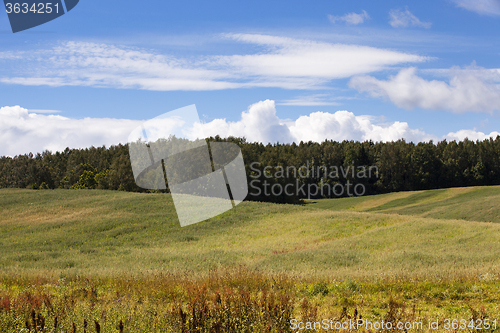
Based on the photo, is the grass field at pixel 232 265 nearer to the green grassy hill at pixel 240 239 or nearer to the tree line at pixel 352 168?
the green grassy hill at pixel 240 239

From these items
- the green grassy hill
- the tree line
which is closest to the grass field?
the green grassy hill

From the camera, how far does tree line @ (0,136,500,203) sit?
99.5 m

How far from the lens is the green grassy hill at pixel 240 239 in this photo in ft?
48.2

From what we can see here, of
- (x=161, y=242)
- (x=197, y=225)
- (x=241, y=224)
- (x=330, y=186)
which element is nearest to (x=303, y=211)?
(x=241, y=224)

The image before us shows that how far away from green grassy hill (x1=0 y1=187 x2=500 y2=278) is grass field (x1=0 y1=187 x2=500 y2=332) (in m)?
0.12

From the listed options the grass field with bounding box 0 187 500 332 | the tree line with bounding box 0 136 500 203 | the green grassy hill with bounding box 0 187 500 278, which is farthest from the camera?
the tree line with bounding box 0 136 500 203

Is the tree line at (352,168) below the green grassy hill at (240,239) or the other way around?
the other way around

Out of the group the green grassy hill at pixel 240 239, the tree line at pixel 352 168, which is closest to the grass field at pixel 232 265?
the green grassy hill at pixel 240 239

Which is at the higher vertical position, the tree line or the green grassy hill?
the tree line

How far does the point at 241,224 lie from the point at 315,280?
25510 mm

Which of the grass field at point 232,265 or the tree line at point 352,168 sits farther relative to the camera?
the tree line at point 352,168

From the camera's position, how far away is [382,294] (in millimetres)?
7746

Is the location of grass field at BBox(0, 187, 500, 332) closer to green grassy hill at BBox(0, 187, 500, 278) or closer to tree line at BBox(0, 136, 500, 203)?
green grassy hill at BBox(0, 187, 500, 278)

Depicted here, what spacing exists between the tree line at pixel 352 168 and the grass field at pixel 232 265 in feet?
151
